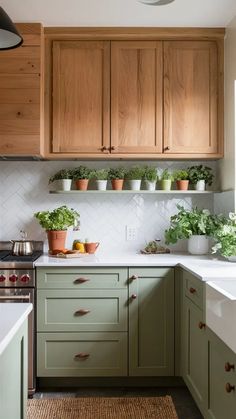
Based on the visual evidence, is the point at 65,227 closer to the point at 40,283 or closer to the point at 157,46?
the point at 40,283

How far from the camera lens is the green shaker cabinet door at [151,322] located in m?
3.00

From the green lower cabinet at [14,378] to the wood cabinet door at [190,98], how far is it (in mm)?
2079

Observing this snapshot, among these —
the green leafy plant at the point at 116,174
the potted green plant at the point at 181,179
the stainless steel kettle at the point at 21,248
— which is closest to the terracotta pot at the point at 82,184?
the green leafy plant at the point at 116,174

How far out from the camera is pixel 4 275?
2945 millimetres

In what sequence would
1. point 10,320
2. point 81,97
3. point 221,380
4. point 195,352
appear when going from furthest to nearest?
point 81,97 < point 195,352 < point 221,380 < point 10,320

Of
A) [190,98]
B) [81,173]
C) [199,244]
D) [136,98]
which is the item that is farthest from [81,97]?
[199,244]

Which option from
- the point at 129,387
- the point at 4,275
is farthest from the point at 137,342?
the point at 4,275

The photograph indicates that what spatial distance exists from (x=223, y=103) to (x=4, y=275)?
2003 millimetres

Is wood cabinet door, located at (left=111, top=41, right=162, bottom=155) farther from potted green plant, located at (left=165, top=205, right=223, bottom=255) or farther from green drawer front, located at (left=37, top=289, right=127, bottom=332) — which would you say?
green drawer front, located at (left=37, top=289, right=127, bottom=332)

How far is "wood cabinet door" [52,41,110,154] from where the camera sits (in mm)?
3322

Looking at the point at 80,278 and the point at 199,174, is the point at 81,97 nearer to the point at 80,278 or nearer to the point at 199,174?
the point at 199,174

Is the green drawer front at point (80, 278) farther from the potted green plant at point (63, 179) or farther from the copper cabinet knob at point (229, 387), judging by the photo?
the copper cabinet knob at point (229, 387)

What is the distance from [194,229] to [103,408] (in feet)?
4.60

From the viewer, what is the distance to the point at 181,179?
11.5 feet
